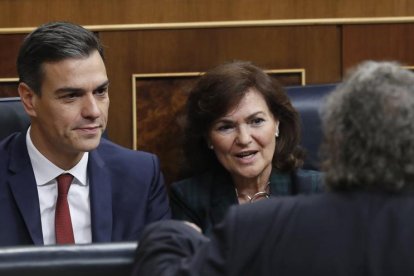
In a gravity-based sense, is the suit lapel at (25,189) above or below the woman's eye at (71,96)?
below

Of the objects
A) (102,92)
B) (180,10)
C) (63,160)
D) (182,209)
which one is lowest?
(182,209)

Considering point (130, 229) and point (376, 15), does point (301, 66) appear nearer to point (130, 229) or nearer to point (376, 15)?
point (376, 15)

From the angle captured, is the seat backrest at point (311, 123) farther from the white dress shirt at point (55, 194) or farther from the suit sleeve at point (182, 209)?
the white dress shirt at point (55, 194)

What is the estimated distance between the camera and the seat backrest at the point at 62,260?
87cm

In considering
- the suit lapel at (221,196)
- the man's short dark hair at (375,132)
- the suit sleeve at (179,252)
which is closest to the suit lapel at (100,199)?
the suit lapel at (221,196)

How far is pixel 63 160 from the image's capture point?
145 centimetres

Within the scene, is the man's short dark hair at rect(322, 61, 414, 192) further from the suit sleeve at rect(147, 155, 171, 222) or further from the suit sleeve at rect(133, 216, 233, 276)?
the suit sleeve at rect(147, 155, 171, 222)

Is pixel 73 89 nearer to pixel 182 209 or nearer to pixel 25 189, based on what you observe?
pixel 25 189

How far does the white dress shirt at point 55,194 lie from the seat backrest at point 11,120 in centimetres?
15

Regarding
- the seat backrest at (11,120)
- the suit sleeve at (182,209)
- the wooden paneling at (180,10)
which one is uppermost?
the wooden paneling at (180,10)

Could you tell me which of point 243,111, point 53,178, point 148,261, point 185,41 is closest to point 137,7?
point 185,41

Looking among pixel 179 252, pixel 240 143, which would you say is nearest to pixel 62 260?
pixel 179 252

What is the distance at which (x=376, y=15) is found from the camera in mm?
1951

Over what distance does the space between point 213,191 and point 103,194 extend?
0.25m
